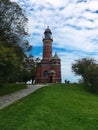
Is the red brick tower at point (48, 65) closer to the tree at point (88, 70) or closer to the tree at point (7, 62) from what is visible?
the tree at point (88, 70)

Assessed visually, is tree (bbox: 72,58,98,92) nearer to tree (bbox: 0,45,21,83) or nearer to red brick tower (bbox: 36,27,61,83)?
red brick tower (bbox: 36,27,61,83)

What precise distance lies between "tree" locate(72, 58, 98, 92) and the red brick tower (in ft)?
35.8

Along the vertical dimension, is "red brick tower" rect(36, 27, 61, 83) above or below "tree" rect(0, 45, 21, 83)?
above

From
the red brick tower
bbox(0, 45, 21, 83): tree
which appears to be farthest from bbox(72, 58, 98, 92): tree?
bbox(0, 45, 21, 83): tree

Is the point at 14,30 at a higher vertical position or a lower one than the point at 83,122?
higher

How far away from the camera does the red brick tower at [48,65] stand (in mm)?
77812

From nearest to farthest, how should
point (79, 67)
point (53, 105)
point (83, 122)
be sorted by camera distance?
1. point (83, 122)
2. point (53, 105)
3. point (79, 67)

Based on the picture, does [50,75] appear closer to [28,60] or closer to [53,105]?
[28,60]

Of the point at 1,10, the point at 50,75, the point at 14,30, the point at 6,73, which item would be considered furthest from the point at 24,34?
the point at 50,75

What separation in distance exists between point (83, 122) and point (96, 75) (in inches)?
1504

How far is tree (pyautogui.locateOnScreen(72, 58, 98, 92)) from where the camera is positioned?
56750mm

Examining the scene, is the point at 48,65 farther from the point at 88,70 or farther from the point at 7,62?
the point at 7,62

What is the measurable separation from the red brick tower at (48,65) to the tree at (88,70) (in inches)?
429

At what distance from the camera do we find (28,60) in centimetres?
4706
